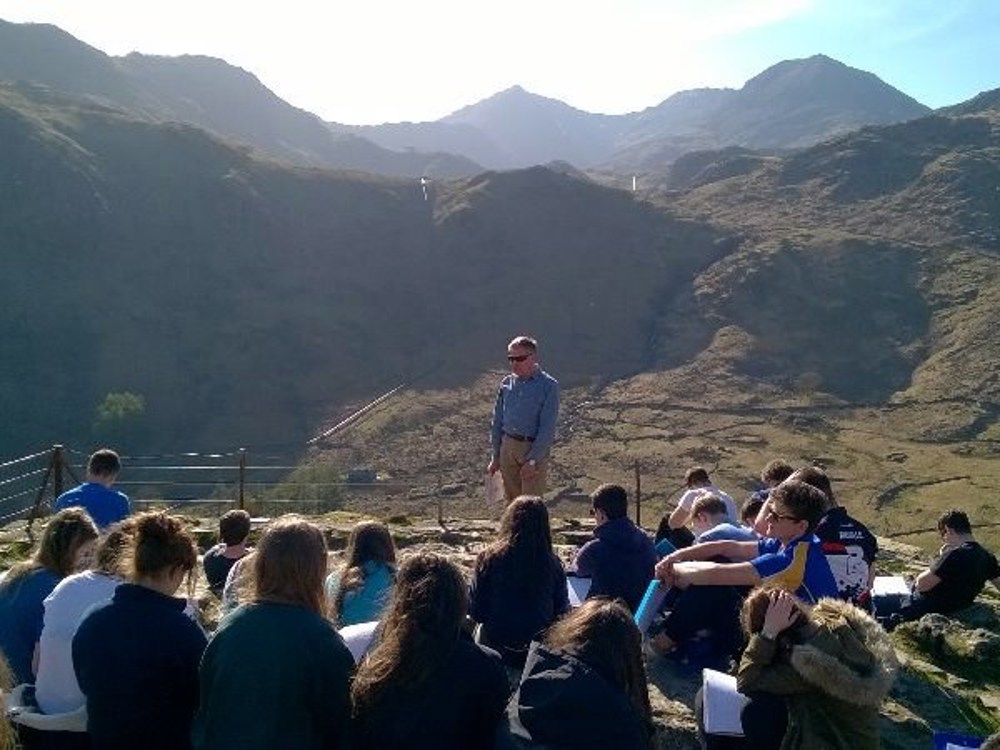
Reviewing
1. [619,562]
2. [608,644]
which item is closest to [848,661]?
[608,644]

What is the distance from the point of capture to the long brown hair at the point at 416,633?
3.13 m

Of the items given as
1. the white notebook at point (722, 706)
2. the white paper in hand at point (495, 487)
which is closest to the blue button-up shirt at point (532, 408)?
the white paper in hand at point (495, 487)

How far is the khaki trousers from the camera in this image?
8.45 m

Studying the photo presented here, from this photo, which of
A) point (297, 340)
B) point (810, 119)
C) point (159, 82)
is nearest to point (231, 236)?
point (297, 340)

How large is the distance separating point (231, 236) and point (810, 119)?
160272 mm

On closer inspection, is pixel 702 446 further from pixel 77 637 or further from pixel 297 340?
pixel 77 637

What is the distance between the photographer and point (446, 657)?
315 cm

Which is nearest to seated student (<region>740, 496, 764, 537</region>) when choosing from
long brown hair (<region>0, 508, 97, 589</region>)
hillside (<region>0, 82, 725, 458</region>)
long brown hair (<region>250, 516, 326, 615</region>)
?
long brown hair (<region>250, 516, 326, 615</region>)

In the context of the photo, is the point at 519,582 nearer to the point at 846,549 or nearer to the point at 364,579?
the point at 364,579

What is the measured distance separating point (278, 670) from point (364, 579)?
1.54 metres

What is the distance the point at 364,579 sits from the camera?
15.1 ft

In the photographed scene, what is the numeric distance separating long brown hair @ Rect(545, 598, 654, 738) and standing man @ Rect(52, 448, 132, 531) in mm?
4450

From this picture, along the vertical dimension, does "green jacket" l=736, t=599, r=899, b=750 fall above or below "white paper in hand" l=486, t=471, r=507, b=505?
above

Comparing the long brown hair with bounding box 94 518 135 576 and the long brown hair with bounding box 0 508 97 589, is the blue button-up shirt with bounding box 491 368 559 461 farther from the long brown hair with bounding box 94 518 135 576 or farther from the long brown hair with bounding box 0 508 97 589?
the long brown hair with bounding box 94 518 135 576
